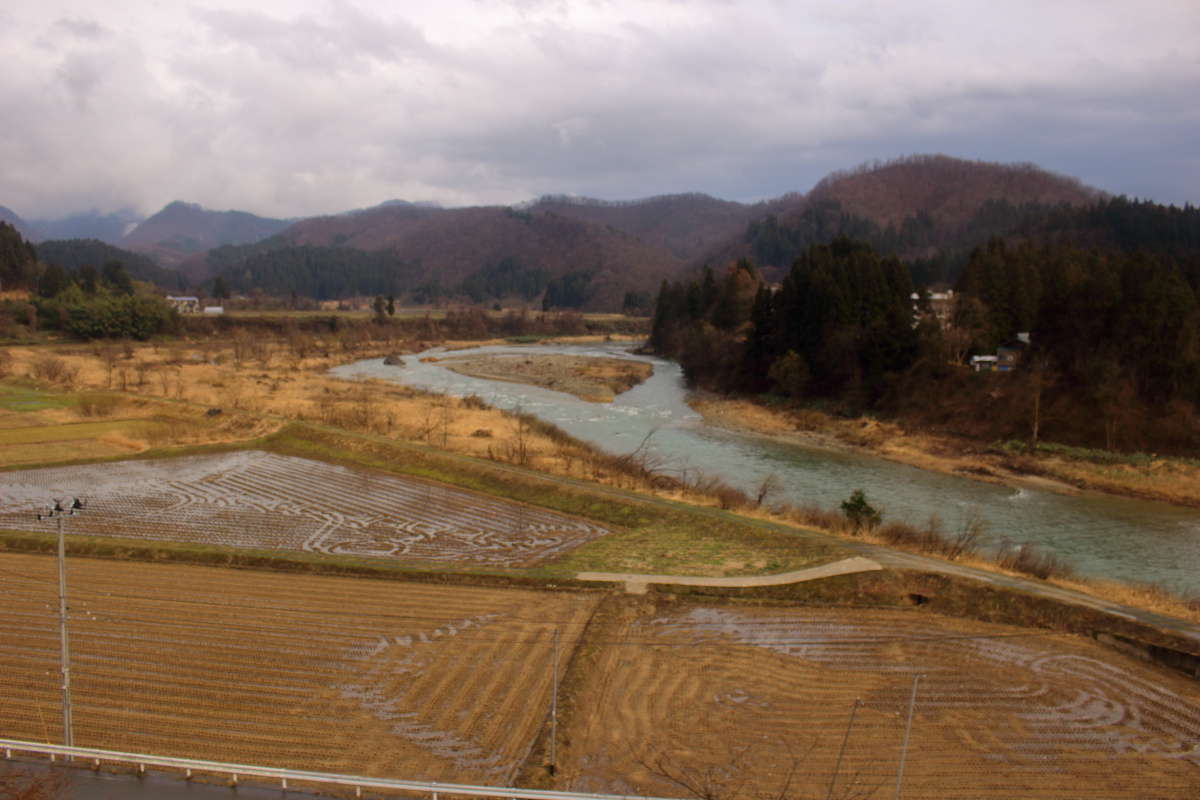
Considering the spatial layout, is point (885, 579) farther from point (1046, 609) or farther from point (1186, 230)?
point (1186, 230)

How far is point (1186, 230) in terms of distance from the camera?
240ft

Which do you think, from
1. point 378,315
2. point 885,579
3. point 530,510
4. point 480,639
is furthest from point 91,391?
point 378,315

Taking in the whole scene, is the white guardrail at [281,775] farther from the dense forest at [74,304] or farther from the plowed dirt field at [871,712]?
the dense forest at [74,304]

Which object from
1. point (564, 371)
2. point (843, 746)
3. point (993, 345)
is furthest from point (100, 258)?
point (843, 746)

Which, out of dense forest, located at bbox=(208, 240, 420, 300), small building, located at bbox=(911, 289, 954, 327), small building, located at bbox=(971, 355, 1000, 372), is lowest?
small building, located at bbox=(971, 355, 1000, 372)

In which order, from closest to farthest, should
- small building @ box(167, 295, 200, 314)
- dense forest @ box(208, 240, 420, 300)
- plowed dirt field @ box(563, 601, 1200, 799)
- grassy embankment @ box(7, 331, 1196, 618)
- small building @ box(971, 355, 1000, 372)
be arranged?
plowed dirt field @ box(563, 601, 1200, 799), grassy embankment @ box(7, 331, 1196, 618), small building @ box(971, 355, 1000, 372), small building @ box(167, 295, 200, 314), dense forest @ box(208, 240, 420, 300)

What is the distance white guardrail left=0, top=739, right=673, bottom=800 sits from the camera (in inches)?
337

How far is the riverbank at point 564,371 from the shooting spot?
5570 centimetres

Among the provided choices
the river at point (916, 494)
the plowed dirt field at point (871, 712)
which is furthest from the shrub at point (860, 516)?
the plowed dirt field at point (871, 712)

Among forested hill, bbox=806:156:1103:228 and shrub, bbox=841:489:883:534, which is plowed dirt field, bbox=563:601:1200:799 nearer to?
shrub, bbox=841:489:883:534

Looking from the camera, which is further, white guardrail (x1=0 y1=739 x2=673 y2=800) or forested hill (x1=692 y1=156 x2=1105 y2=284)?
forested hill (x1=692 y1=156 x2=1105 y2=284)

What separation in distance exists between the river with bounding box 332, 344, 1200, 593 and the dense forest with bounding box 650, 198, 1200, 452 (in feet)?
21.5

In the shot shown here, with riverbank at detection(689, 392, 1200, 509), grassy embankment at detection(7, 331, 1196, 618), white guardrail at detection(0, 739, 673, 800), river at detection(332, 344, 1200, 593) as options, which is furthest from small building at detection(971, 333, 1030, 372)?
white guardrail at detection(0, 739, 673, 800)

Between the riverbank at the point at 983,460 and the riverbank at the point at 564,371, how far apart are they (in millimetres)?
12970
